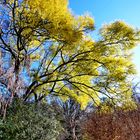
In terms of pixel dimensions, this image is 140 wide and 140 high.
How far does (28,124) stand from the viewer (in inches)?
447

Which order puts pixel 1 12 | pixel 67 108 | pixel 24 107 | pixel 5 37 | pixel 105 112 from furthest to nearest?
pixel 67 108
pixel 105 112
pixel 5 37
pixel 1 12
pixel 24 107

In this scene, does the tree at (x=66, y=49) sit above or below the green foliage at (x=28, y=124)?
above

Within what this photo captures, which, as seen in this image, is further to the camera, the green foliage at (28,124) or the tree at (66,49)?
the tree at (66,49)

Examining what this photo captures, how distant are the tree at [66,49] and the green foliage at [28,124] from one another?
1602 mm

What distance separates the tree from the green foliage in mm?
1602

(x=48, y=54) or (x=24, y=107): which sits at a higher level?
(x=48, y=54)

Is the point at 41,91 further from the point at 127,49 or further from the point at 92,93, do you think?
the point at 127,49

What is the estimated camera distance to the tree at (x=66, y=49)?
44.4 ft

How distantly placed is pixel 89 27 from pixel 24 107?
5330 mm

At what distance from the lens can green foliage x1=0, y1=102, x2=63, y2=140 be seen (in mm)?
10602

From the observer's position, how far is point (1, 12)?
13008 millimetres

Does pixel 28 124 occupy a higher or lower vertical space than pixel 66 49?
lower

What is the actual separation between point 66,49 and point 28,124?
210 inches

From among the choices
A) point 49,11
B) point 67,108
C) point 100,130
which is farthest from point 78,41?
point 67,108
